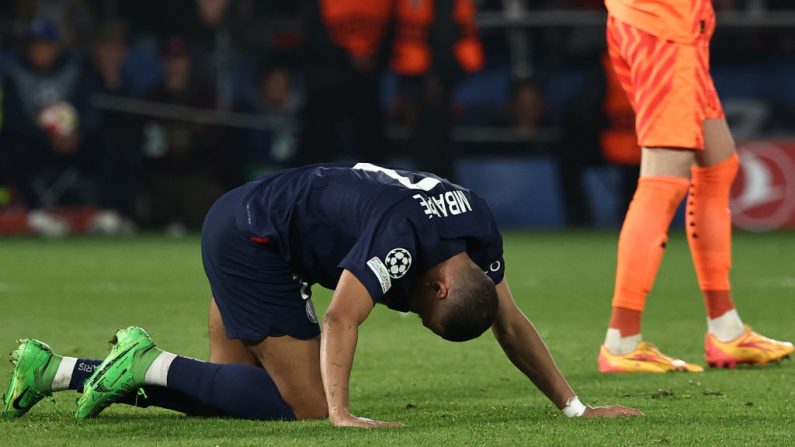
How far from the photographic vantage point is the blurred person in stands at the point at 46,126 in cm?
1586

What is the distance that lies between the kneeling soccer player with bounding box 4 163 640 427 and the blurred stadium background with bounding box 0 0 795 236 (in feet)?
35.9

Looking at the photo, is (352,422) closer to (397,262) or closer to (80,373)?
(397,262)

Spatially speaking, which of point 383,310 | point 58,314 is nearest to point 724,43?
point 383,310

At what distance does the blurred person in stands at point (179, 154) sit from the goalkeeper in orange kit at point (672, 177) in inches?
407

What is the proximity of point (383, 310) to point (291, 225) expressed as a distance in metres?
3.99

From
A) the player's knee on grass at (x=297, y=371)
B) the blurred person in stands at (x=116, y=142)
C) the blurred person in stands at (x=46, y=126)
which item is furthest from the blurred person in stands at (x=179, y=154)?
the player's knee on grass at (x=297, y=371)

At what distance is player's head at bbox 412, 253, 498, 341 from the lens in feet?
13.5

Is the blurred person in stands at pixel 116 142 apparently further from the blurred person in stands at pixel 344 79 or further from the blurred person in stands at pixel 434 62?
the blurred person in stands at pixel 434 62

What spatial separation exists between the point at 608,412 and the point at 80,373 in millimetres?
1586

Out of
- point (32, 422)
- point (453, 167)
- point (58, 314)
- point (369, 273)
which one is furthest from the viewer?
point (453, 167)

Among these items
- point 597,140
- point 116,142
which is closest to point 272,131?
point 116,142

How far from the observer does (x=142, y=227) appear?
16.2 m

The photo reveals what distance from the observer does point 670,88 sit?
596cm

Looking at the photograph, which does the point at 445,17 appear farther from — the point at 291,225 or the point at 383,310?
the point at 291,225
